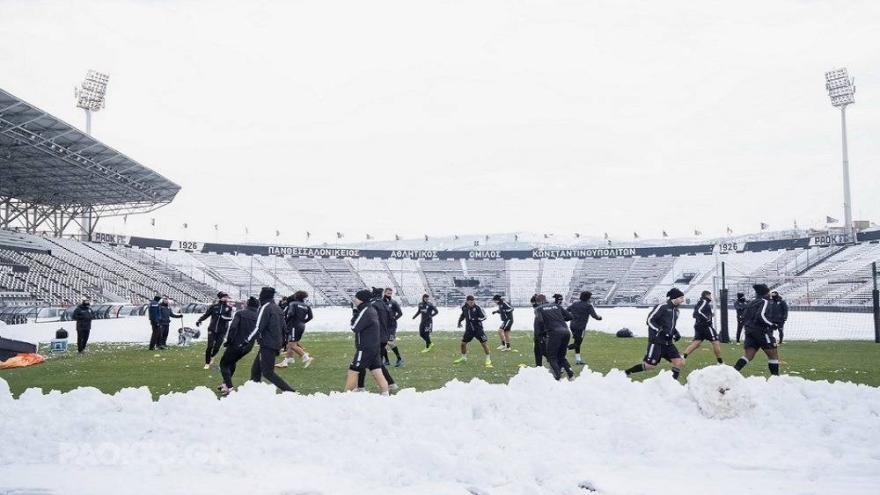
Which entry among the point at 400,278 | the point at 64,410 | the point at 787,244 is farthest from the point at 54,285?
the point at 787,244

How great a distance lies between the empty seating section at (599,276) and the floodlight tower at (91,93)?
47797mm

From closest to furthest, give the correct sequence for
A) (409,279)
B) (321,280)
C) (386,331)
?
(386,331)
(321,280)
(409,279)

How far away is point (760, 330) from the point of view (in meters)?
11.8

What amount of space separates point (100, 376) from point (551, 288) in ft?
195

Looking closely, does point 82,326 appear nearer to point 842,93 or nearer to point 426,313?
point 426,313

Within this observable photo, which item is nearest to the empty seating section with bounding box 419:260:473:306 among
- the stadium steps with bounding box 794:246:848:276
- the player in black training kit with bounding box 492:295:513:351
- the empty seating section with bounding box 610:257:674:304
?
the empty seating section with bounding box 610:257:674:304

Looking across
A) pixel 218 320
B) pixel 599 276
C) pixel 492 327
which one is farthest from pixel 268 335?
pixel 599 276

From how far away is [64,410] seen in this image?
25.3 ft

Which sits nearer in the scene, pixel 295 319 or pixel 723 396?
pixel 723 396

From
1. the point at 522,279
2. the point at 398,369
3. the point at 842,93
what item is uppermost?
the point at 842,93

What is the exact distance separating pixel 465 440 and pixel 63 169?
44.5 meters

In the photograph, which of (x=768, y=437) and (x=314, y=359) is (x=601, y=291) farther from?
(x=768, y=437)

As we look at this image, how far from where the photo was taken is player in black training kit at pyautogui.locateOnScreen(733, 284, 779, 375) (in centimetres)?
1177

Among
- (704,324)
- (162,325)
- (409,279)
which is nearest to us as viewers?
(704,324)
